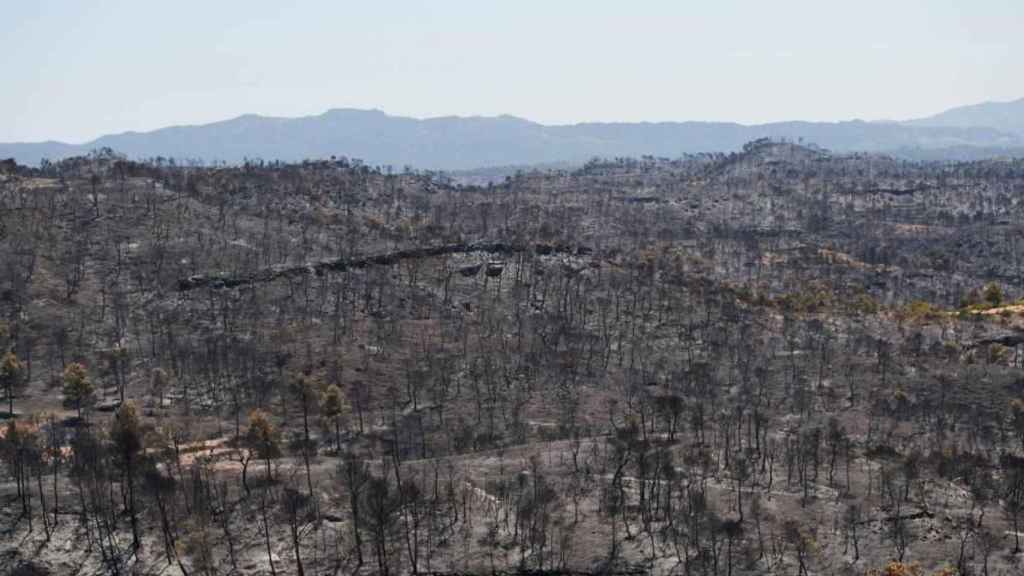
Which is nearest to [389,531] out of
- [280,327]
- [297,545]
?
[297,545]

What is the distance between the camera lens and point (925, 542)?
195ft

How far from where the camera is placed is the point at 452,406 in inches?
3802

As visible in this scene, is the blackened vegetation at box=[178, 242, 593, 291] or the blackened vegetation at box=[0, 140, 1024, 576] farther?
the blackened vegetation at box=[178, 242, 593, 291]

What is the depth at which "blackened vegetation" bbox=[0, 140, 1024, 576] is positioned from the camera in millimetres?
59625

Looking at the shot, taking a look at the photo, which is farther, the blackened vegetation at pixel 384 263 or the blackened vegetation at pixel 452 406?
the blackened vegetation at pixel 384 263

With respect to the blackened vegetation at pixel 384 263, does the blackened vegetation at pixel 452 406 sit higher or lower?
lower

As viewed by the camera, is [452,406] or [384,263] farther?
[384,263]

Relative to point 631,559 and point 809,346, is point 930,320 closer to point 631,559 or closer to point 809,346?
point 809,346

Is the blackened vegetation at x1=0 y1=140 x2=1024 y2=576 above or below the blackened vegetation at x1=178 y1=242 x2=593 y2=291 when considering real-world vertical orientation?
below

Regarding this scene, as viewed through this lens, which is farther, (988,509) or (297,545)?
(988,509)

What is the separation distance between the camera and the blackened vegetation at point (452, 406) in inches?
2347

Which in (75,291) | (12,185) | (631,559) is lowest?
(631,559)

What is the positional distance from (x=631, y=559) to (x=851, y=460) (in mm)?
28350

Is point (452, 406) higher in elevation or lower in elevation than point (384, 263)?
lower
